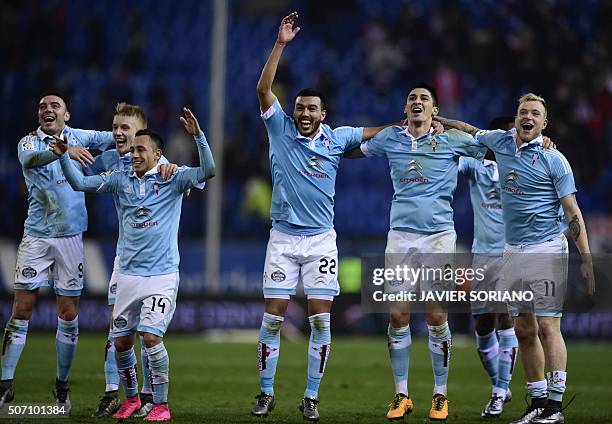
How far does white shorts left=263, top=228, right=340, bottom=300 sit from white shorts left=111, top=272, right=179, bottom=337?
97 cm

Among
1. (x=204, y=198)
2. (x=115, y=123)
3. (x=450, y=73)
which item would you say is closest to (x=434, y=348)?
(x=115, y=123)

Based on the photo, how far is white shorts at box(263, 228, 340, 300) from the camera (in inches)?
400

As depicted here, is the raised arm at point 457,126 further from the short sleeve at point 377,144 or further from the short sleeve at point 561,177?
the short sleeve at point 561,177

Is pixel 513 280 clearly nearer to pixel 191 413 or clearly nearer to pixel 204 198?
pixel 191 413

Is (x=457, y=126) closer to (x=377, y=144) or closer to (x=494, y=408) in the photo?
(x=377, y=144)

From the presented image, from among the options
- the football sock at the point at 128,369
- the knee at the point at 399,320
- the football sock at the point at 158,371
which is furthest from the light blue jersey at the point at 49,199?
the knee at the point at 399,320

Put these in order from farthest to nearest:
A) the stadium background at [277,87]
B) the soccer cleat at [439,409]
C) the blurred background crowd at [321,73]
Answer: the blurred background crowd at [321,73] → the stadium background at [277,87] → the soccer cleat at [439,409]

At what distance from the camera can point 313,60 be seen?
87.9 ft

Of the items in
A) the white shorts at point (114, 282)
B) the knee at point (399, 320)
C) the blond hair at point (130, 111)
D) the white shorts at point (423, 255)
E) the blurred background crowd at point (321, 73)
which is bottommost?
the knee at point (399, 320)

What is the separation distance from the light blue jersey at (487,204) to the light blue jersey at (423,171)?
1024mm

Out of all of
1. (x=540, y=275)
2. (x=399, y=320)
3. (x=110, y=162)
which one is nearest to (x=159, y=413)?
(x=399, y=320)

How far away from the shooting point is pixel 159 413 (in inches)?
376

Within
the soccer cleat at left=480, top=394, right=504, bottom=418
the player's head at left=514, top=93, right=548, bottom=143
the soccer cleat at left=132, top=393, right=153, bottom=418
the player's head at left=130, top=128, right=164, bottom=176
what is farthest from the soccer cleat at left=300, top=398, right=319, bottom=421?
the player's head at left=514, top=93, right=548, bottom=143

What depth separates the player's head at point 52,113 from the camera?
10.8m
